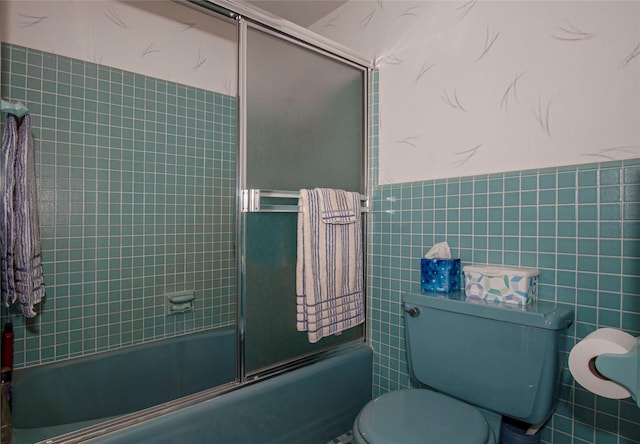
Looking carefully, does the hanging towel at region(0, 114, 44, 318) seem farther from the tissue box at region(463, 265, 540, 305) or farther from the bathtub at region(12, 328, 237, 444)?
the tissue box at region(463, 265, 540, 305)

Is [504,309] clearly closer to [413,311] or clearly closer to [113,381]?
[413,311]

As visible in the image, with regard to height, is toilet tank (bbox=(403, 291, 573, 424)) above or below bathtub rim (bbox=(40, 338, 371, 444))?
above

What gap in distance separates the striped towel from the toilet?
12.8 inches

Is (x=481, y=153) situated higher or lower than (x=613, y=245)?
higher

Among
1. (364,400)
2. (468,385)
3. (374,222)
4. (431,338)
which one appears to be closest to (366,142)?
(374,222)

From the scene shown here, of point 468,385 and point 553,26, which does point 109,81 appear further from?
point 468,385

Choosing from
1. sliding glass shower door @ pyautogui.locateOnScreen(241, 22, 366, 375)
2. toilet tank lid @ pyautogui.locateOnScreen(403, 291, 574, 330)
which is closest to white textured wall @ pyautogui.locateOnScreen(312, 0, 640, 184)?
sliding glass shower door @ pyautogui.locateOnScreen(241, 22, 366, 375)

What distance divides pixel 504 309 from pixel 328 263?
0.62 meters

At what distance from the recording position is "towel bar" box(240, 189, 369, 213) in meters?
1.25

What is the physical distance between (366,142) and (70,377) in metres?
1.67

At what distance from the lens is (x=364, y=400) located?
1.62 metres

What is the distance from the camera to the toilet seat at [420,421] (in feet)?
3.07

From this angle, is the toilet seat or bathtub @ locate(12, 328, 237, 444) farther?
bathtub @ locate(12, 328, 237, 444)

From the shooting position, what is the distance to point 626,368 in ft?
1.84
